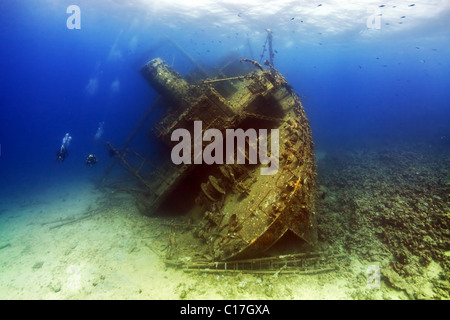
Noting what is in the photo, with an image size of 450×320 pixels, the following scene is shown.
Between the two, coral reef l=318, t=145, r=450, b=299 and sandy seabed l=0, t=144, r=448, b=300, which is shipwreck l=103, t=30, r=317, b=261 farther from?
coral reef l=318, t=145, r=450, b=299

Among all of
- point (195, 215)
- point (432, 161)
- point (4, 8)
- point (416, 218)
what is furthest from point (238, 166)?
point (4, 8)

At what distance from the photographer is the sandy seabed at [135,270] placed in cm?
540

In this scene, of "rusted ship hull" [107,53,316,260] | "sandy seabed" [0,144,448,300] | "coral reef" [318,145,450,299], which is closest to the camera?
"sandy seabed" [0,144,448,300]

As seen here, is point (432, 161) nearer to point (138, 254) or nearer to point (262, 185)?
point (262, 185)

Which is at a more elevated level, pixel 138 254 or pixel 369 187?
pixel 369 187

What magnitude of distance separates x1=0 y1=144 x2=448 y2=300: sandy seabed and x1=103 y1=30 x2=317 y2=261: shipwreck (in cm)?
82

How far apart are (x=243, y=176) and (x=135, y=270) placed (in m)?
4.29

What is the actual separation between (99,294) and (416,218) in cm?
1089

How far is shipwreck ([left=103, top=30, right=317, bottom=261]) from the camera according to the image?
5.69 m

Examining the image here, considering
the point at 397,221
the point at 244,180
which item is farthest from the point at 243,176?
the point at 397,221

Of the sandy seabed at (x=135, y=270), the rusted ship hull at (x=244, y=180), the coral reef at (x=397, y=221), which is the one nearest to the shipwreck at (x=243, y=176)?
the rusted ship hull at (x=244, y=180)

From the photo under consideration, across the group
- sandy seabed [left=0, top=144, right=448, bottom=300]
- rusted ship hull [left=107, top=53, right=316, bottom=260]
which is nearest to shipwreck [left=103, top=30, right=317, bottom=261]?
rusted ship hull [left=107, top=53, right=316, bottom=260]

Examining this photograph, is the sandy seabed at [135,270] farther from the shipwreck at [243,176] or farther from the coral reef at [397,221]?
the shipwreck at [243,176]
